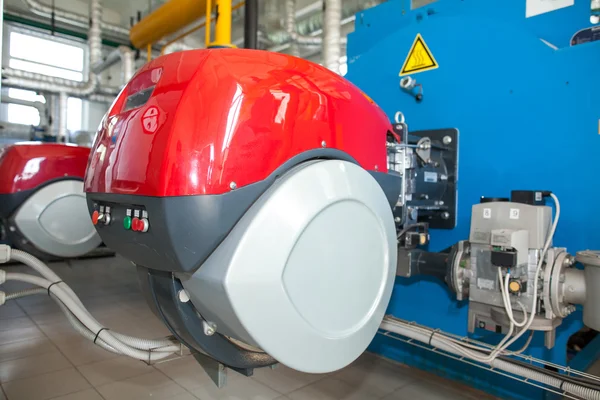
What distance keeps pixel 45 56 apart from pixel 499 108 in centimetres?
800

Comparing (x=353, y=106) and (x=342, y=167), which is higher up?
(x=353, y=106)

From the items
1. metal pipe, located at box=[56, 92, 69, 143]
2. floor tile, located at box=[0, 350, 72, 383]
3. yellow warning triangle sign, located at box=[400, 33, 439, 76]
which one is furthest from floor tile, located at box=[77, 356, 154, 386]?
metal pipe, located at box=[56, 92, 69, 143]

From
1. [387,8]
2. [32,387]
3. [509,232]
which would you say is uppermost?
[387,8]

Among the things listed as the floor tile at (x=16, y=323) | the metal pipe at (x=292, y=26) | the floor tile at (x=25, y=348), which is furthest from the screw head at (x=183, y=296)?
the metal pipe at (x=292, y=26)

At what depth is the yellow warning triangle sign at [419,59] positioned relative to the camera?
6.63 feet

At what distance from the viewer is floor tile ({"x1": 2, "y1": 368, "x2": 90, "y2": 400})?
1.89 m

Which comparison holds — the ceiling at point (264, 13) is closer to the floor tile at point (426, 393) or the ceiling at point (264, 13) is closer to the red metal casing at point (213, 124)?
the floor tile at point (426, 393)

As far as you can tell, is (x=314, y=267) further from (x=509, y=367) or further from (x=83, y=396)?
(x=83, y=396)

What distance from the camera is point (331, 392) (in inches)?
77.9

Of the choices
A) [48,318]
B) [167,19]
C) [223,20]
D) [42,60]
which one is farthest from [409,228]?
[42,60]

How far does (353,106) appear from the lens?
1.07 metres

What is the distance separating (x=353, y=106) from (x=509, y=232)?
719mm

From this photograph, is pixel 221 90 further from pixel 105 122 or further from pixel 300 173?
pixel 105 122

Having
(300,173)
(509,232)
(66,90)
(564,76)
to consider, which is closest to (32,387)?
(300,173)
